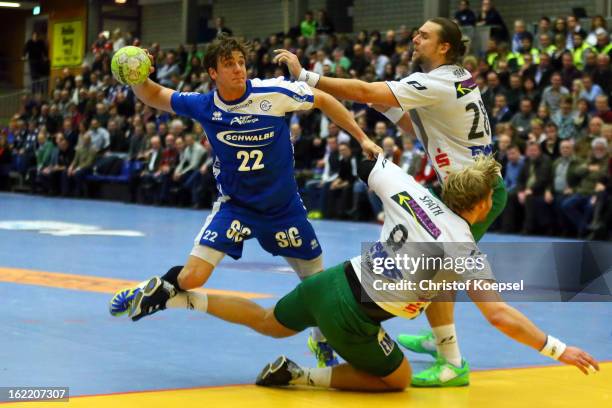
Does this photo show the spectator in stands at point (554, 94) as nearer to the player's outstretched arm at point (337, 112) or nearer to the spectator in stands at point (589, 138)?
the spectator in stands at point (589, 138)

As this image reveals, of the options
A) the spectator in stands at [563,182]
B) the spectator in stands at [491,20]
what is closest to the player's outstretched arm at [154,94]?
the spectator in stands at [563,182]

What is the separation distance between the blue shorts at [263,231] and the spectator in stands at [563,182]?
1037 cm

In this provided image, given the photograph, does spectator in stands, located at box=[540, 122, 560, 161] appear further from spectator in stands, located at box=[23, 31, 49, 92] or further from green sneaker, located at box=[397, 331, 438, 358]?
spectator in stands, located at box=[23, 31, 49, 92]

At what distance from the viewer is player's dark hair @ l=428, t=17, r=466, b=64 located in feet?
19.9

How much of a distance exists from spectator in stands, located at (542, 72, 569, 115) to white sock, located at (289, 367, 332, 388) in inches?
502

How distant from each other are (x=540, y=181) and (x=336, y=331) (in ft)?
37.5

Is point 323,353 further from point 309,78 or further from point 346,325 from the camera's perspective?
point 309,78

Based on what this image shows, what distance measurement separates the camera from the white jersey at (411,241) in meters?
5.09

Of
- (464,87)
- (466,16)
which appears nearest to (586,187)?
(466,16)

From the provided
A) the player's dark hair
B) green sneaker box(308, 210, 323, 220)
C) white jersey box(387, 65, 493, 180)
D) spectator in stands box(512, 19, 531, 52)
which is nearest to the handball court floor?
white jersey box(387, 65, 493, 180)

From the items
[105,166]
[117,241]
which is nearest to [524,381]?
[117,241]

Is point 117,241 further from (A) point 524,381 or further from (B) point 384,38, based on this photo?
(B) point 384,38

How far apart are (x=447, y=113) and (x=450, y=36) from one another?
45 centimetres

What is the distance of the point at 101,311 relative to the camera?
7848 mm
